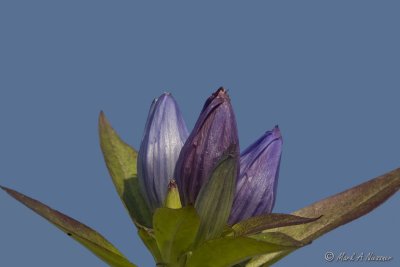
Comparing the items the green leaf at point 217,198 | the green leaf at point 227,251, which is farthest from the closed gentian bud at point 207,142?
the green leaf at point 227,251

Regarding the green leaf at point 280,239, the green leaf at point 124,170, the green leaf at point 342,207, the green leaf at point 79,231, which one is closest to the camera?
the green leaf at point 280,239

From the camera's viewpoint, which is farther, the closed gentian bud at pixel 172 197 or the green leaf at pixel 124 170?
the green leaf at pixel 124 170

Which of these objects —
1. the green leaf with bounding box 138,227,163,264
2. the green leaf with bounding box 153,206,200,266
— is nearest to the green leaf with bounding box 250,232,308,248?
the green leaf with bounding box 153,206,200,266

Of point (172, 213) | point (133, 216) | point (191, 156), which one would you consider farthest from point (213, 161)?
point (133, 216)

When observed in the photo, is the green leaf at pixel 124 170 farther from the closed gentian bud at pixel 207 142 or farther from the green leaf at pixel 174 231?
the closed gentian bud at pixel 207 142

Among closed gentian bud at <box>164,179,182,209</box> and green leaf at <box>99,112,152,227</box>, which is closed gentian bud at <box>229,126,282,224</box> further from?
green leaf at <box>99,112,152,227</box>

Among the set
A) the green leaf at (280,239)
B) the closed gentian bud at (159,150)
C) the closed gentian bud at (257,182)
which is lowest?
the green leaf at (280,239)
